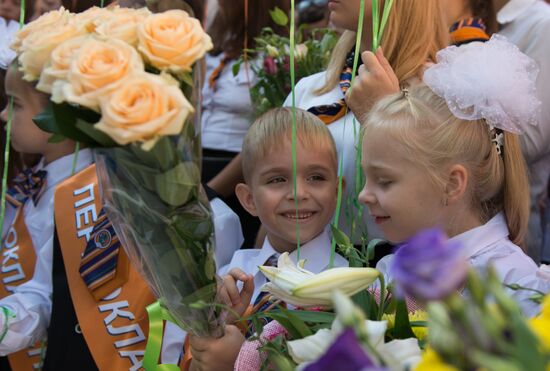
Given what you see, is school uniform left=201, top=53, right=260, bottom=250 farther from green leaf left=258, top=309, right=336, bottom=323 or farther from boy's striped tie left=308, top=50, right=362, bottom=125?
green leaf left=258, top=309, right=336, bottom=323

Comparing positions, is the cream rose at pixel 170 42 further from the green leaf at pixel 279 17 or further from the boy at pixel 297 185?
the green leaf at pixel 279 17

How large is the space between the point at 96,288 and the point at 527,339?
170 cm

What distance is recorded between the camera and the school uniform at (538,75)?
8.39 feet

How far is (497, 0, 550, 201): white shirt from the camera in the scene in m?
2.56

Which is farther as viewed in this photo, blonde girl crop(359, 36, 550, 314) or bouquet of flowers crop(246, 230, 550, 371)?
blonde girl crop(359, 36, 550, 314)

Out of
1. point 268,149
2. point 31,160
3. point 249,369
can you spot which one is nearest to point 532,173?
point 268,149

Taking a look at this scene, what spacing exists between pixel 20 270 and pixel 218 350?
1211 millimetres

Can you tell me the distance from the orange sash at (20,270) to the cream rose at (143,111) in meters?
1.54

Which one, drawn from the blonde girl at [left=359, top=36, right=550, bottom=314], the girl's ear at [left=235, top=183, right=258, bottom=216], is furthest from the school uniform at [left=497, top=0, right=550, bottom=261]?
the girl's ear at [left=235, top=183, right=258, bottom=216]

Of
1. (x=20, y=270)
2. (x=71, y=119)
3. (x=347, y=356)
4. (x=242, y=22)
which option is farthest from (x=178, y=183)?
(x=242, y=22)

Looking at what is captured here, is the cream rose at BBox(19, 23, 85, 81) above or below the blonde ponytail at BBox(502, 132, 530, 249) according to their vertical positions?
above

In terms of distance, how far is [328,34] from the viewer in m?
3.02

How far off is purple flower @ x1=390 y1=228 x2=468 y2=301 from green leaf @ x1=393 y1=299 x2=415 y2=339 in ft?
1.69

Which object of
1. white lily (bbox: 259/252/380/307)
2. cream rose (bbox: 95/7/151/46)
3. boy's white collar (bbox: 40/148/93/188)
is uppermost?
cream rose (bbox: 95/7/151/46)
